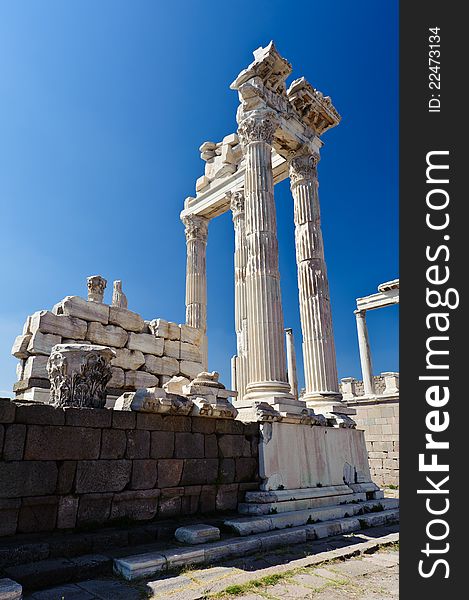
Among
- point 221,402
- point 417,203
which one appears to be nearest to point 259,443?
point 221,402

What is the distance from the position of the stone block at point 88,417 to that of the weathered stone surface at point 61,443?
7cm

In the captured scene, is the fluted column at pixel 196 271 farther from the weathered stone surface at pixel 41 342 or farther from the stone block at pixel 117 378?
the weathered stone surface at pixel 41 342

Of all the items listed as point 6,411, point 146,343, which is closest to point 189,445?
point 6,411

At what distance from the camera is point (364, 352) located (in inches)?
1291

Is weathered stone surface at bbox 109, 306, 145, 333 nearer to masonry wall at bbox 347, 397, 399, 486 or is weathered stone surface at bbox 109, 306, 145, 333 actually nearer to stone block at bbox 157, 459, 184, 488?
stone block at bbox 157, 459, 184, 488

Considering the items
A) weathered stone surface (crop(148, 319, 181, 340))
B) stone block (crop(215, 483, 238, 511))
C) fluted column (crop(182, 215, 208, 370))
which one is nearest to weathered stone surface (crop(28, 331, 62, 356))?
weathered stone surface (crop(148, 319, 181, 340))

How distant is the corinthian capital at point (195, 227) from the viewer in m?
18.6

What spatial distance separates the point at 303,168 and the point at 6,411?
37.2 feet

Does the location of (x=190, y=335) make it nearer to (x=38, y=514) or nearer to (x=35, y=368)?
(x=35, y=368)

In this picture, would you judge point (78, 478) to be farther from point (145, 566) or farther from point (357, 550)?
point (357, 550)

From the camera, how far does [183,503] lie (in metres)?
6.77

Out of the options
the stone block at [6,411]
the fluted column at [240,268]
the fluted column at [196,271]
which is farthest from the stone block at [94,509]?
the fluted column at [196,271]

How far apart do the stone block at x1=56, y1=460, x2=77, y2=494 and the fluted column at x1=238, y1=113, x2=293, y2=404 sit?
4.86 metres

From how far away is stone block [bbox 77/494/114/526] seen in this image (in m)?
5.57
